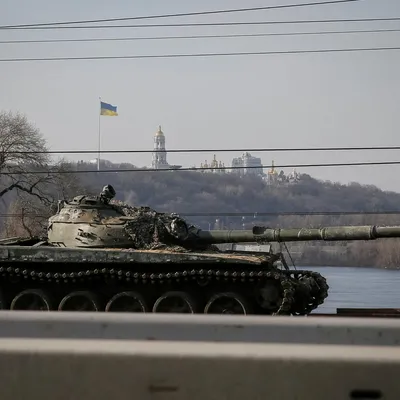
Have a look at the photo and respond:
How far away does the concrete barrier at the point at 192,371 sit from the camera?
307 cm

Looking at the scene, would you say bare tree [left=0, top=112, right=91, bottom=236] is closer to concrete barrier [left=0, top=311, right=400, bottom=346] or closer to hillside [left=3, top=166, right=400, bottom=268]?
hillside [left=3, top=166, right=400, bottom=268]

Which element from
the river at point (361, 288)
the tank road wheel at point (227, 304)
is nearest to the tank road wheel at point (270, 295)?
the tank road wheel at point (227, 304)

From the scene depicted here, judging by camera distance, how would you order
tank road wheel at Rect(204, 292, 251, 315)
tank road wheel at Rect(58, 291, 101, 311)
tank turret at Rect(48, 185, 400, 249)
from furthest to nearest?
1. tank turret at Rect(48, 185, 400, 249)
2. tank road wheel at Rect(58, 291, 101, 311)
3. tank road wheel at Rect(204, 292, 251, 315)

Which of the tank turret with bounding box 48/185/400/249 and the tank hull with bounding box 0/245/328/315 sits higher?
the tank turret with bounding box 48/185/400/249

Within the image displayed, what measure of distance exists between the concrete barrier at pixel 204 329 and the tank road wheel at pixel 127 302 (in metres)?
11.0

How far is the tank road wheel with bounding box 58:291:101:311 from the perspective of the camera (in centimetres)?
1448

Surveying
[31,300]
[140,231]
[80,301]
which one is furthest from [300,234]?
[31,300]

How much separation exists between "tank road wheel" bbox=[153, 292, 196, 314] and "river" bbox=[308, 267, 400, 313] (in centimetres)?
332

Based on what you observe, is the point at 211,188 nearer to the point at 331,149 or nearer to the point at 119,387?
the point at 331,149

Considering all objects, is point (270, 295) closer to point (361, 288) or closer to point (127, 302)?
point (127, 302)

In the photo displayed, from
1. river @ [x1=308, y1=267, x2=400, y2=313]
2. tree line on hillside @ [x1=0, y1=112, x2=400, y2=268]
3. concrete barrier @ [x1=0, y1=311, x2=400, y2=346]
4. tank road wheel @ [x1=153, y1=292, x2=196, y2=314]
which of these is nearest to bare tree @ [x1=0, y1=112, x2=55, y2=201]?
tree line on hillside @ [x1=0, y1=112, x2=400, y2=268]

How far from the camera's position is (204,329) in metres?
3.32

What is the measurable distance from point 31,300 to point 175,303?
269cm

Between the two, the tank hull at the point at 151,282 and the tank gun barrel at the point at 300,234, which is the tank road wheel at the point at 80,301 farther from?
the tank gun barrel at the point at 300,234
